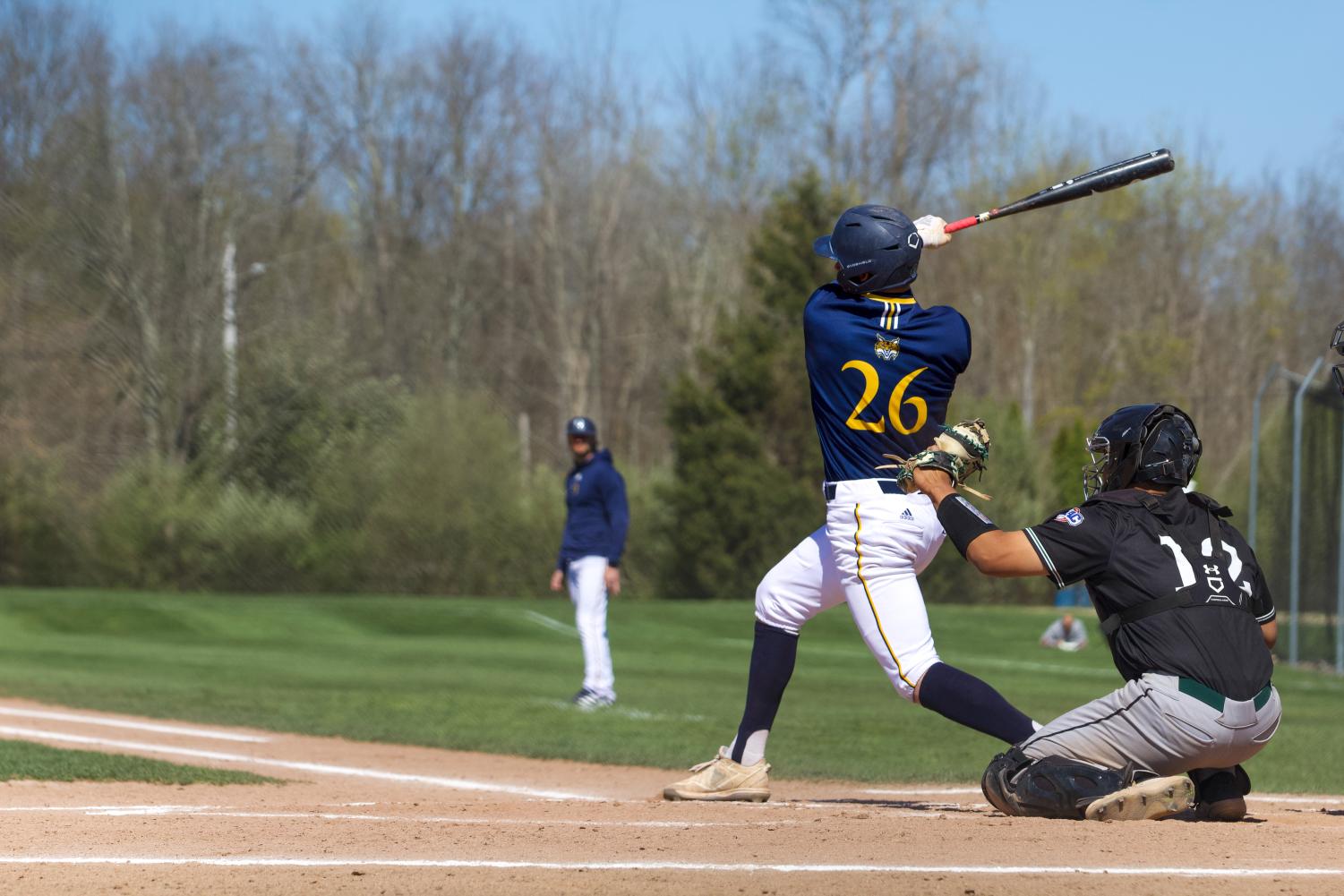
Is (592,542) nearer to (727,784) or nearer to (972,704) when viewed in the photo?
(727,784)

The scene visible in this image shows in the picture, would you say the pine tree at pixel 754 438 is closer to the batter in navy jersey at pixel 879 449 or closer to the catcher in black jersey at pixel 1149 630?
the batter in navy jersey at pixel 879 449

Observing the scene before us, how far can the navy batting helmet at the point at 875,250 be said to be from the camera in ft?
20.3

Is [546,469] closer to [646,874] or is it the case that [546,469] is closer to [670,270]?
[670,270]

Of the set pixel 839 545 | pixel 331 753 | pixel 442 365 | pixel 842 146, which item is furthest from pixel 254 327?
pixel 839 545

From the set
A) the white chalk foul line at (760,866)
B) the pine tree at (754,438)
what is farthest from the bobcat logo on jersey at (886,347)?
the pine tree at (754,438)

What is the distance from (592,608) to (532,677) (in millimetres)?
4649

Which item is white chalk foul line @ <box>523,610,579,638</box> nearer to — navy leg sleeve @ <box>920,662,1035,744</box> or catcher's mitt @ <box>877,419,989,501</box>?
navy leg sleeve @ <box>920,662,1035,744</box>

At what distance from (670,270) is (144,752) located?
3678cm

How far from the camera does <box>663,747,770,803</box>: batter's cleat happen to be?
6543mm

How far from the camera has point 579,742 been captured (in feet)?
34.8

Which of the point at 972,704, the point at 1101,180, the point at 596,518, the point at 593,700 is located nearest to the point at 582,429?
the point at 596,518

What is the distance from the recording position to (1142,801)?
537 centimetres

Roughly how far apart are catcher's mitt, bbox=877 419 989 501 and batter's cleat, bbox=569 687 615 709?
733 cm

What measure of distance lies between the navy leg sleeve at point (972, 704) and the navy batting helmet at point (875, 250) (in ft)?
4.93
